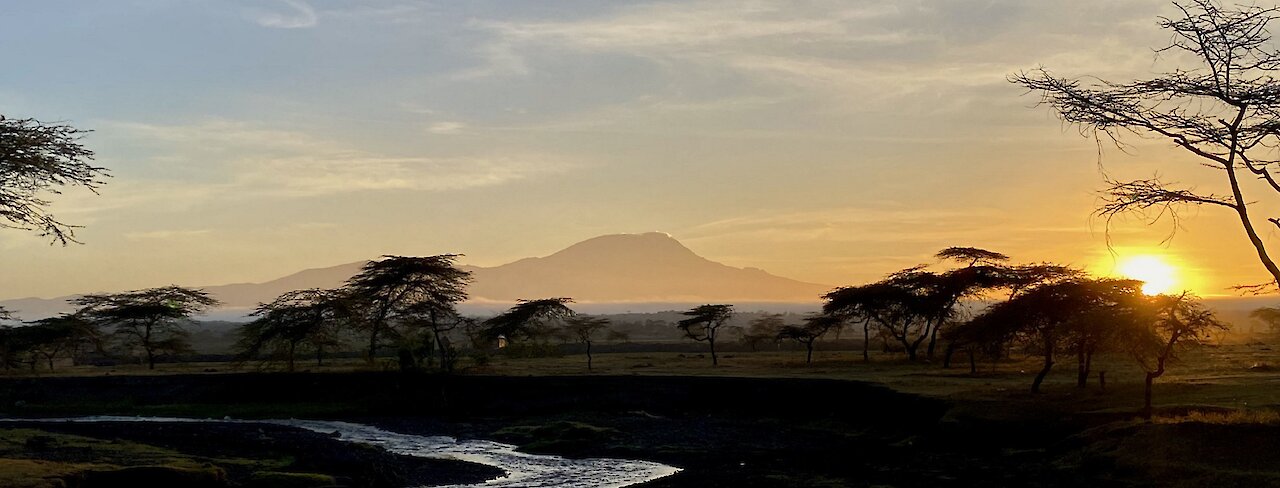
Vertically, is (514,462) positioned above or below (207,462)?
below

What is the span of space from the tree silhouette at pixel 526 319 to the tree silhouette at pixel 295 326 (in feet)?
37.3

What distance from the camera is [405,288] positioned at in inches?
3061

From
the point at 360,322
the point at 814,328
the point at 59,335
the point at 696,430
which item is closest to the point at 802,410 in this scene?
the point at 696,430

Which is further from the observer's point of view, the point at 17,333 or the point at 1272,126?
the point at 17,333

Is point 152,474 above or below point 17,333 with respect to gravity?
below

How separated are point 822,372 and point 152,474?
Answer: 4023 centimetres

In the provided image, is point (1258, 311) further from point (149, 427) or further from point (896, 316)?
point (149, 427)

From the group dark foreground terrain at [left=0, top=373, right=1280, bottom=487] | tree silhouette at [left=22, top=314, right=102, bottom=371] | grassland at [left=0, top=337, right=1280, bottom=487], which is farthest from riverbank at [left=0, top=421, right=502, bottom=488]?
tree silhouette at [left=22, top=314, right=102, bottom=371]

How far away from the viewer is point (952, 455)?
116 ft

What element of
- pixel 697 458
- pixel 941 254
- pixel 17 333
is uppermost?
pixel 941 254

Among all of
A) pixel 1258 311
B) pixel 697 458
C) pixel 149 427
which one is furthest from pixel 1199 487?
pixel 1258 311

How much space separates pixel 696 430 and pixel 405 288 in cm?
3735

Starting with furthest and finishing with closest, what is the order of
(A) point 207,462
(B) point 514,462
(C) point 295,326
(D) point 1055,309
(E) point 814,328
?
(E) point 814,328, (C) point 295,326, (D) point 1055,309, (B) point 514,462, (A) point 207,462

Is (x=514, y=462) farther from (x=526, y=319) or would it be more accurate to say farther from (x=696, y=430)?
(x=526, y=319)
